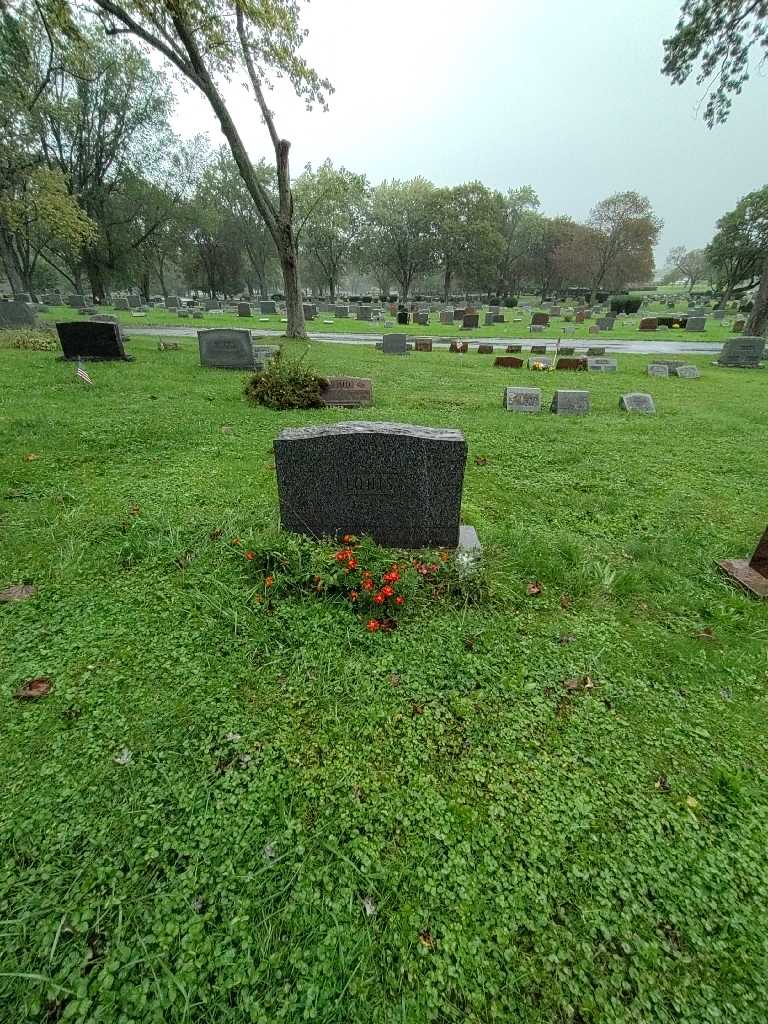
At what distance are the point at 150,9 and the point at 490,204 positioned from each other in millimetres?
49416

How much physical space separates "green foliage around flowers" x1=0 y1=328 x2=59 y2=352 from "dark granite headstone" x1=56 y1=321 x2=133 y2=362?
179cm

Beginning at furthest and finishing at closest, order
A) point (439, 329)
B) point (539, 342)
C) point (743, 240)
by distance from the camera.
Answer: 1. point (743, 240)
2. point (439, 329)
3. point (539, 342)

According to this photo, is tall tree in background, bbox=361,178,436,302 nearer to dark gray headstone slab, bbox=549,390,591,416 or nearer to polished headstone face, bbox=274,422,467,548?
dark gray headstone slab, bbox=549,390,591,416

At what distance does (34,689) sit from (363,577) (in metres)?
1.87

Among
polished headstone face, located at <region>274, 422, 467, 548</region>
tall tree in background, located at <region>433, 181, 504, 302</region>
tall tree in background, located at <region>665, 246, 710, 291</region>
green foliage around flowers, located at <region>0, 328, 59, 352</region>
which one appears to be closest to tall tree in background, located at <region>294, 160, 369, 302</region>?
tall tree in background, located at <region>433, 181, 504, 302</region>

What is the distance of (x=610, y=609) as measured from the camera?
3125 mm

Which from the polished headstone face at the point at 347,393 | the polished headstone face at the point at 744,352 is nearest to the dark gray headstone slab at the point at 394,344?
the polished headstone face at the point at 347,393

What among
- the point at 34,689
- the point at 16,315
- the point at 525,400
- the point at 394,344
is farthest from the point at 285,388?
the point at 16,315

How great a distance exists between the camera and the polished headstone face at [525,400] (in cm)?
816

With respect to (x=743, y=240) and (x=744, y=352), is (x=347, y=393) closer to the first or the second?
(x=744, y=352)

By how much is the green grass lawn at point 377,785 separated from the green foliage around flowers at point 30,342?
35.1 feet

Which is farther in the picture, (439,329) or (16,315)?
(439,329)

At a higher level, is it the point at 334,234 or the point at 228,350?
the point at 334,234

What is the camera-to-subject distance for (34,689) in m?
2.30
